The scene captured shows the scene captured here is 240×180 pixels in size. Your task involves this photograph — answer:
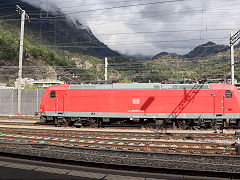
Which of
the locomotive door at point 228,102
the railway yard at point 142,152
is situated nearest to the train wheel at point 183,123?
the railway yard at point 142,152

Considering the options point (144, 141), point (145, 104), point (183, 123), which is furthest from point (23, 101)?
point (183, 123)

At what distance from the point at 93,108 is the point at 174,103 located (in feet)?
23.5

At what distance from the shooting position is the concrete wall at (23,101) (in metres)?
27.1

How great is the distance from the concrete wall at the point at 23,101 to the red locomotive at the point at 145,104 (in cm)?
955

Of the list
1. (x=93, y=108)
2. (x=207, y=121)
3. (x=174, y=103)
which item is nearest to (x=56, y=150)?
(x=93, y=108)

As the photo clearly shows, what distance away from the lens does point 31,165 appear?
25.0ft

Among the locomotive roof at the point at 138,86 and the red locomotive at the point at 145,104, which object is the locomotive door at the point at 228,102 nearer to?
the red locomotive at the point at 145,104

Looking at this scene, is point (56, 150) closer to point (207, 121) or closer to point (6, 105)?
point (207, 121)

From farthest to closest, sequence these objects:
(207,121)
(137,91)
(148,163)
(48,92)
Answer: (48,92) < (137,91) < (207,121) < (148,163)

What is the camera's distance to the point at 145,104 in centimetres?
1656

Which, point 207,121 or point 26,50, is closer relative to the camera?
point 207,121

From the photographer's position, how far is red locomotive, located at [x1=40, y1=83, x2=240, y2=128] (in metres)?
15.7

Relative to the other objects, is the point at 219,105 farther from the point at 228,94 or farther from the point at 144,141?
the point at 144,141

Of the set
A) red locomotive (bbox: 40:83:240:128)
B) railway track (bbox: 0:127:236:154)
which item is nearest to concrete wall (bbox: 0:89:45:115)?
red locomotive (bbox: 40:83:240:128)
